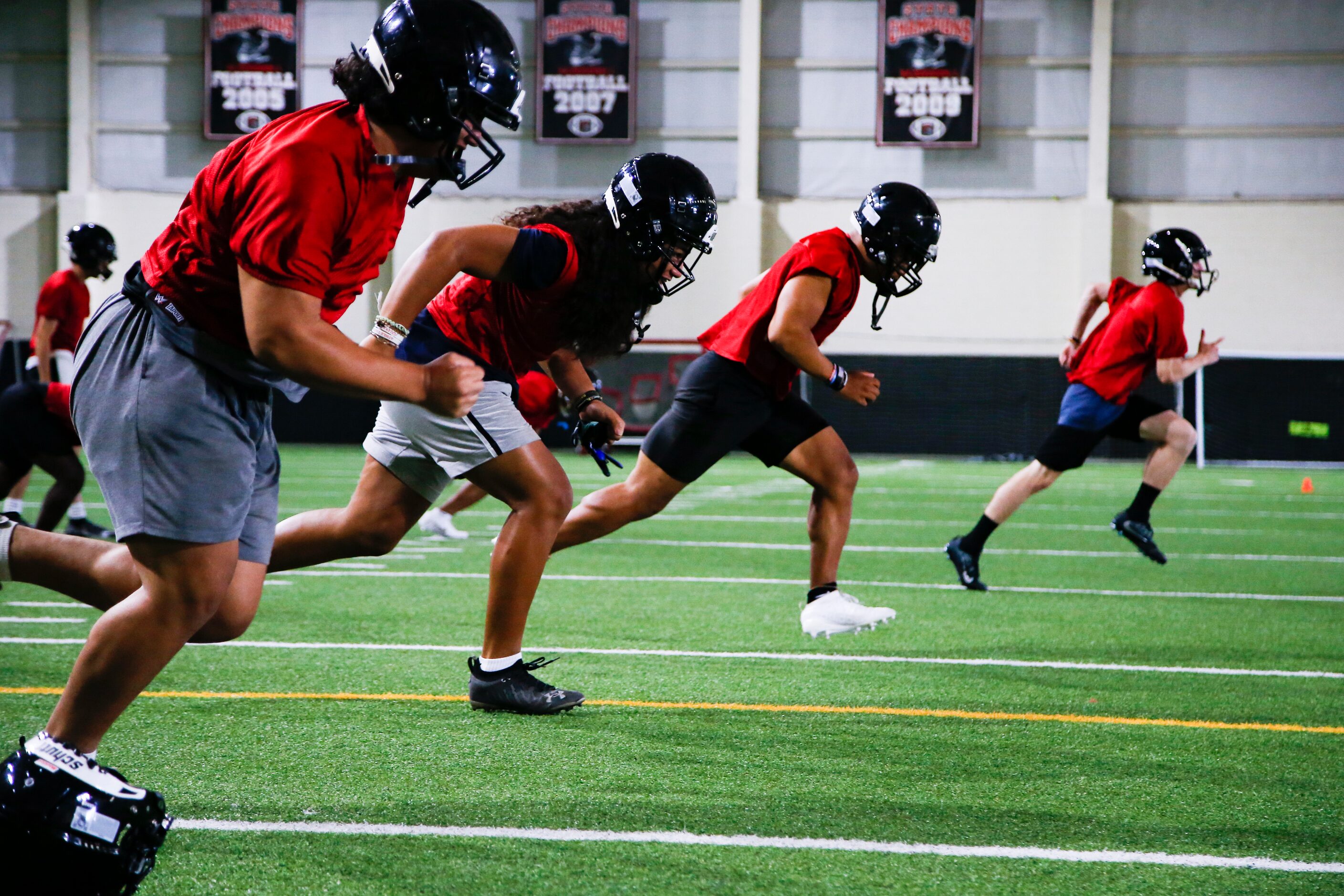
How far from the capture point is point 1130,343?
25.1ft

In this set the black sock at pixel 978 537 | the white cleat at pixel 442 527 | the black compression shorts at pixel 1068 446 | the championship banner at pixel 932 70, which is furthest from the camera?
the championship banner at pixel 932 70

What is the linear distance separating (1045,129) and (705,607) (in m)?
18.1

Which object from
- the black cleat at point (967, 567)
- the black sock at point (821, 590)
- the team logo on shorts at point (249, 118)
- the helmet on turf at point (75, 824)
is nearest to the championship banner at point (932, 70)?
the team logo on shorts at point (249, 118)

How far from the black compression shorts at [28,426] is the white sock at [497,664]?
13.8 feet

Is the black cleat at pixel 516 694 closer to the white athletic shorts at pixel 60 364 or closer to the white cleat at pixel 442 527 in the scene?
the white cleat at pixel 442 527

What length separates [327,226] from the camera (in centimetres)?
232

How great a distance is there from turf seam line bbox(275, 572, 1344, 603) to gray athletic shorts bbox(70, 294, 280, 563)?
456cm

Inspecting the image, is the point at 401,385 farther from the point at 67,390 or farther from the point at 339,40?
the point at 339,40

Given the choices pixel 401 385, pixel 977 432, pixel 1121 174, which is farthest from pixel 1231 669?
pixel 1121 174

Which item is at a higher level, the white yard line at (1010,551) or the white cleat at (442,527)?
the white cleat at (442,527)

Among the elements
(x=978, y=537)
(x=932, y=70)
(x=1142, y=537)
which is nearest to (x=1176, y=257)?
(x=1142, y=537)

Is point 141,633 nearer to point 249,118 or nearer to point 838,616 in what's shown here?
point 838,616

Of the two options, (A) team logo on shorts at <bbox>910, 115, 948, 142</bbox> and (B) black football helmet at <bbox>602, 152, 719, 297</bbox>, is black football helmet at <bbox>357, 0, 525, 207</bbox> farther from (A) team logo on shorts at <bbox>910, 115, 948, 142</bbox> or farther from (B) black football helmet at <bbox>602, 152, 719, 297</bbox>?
(A) team logo on shorts at <bbox>910, 115, 948, 142</bbox>

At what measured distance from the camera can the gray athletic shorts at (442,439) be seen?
394cm
